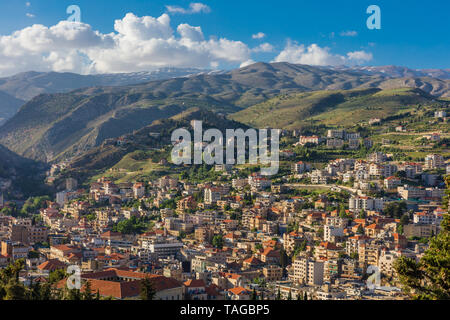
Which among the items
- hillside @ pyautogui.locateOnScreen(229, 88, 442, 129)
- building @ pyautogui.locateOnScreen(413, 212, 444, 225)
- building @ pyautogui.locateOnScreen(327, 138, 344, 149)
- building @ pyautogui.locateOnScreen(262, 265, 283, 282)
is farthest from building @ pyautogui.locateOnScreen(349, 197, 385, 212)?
hillside @ pyautogui.locateOnScreen(229, 88, 442, 129)

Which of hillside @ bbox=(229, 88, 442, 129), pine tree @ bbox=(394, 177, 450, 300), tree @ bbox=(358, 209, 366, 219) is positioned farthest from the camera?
hillside @ bbox=(229, 88, 442, 129)

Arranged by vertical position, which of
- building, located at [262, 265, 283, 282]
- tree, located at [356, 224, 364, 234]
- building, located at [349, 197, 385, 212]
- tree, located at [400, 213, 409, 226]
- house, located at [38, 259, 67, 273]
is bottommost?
building, located at [262, 265, 283, 282]

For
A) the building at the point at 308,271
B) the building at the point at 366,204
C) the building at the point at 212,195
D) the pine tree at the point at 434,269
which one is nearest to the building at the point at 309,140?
the building at the point at 212,195

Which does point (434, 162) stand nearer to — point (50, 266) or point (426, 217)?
point (426, 217)

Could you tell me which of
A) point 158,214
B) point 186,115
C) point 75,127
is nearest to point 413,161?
point 158,214

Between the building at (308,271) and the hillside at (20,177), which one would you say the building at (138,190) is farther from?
the building at (308,271)

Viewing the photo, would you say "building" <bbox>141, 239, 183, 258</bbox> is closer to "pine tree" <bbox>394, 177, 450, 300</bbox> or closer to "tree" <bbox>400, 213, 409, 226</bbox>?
"tree" <bbox>400, 213, 409, 226</bbox>

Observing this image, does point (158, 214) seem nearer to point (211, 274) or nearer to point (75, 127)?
point (211, 274)
